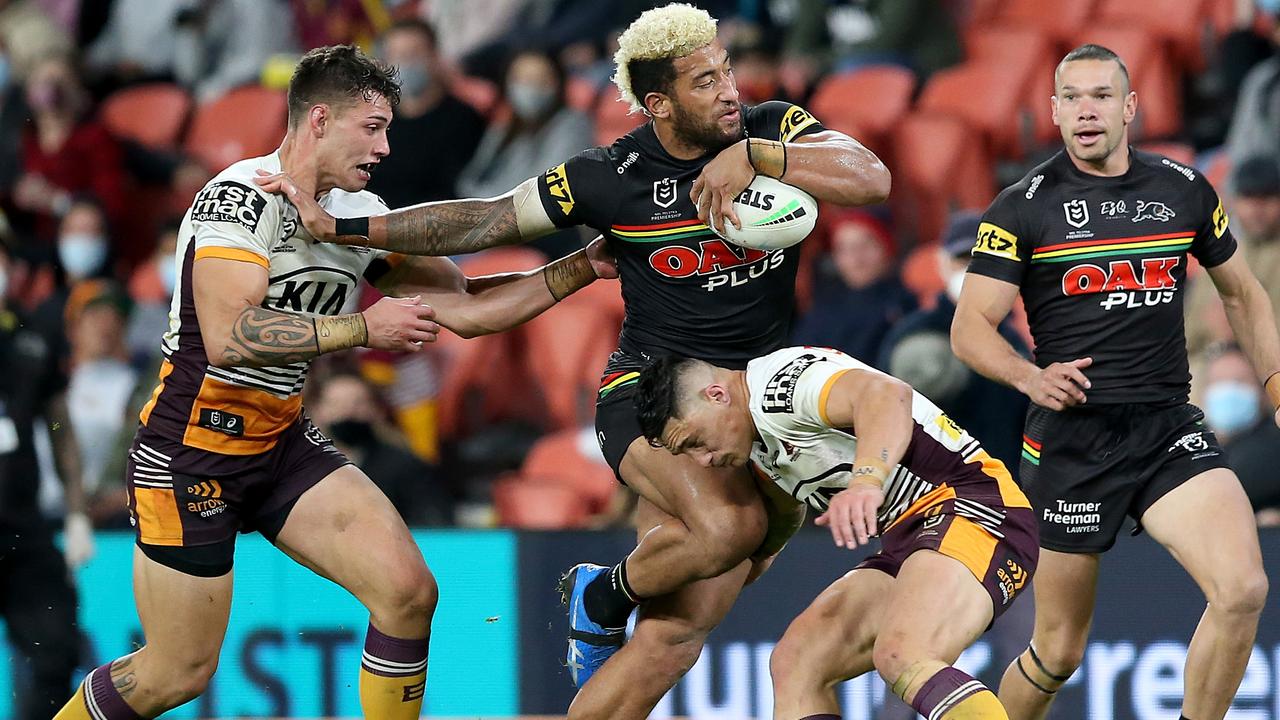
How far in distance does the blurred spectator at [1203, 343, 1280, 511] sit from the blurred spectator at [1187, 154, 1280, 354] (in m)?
0.21

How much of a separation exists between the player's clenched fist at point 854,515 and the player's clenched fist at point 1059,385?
1.38 metres

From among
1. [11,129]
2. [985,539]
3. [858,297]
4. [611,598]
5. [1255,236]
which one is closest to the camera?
[985,539]

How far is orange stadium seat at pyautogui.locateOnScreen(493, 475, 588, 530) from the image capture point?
9227 millimetres

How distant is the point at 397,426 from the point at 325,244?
379 cm

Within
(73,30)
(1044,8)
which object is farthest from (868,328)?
(73,30)

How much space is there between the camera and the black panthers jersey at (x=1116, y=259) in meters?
6.07

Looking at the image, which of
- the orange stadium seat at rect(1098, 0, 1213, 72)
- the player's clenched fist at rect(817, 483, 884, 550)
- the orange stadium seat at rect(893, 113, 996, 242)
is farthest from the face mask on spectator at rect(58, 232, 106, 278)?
the player's clenched fist at rect(817, 483, 884, 550)

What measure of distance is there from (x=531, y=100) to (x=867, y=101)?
2062mm

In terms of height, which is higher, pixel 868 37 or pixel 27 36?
pixel 868 37

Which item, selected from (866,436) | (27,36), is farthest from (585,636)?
(27,36)

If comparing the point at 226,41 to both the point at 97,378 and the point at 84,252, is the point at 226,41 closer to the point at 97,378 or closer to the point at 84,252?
the point at 84,252

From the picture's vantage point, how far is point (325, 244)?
586 centimetres

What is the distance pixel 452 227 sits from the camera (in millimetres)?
5941

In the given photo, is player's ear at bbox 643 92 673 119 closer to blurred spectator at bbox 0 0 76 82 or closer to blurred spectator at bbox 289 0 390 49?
blurred spectator at bbox 289 0 390 49
